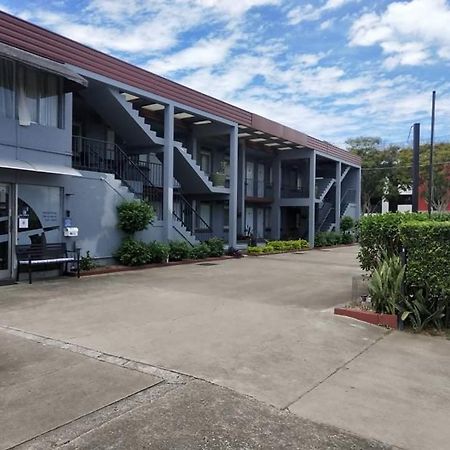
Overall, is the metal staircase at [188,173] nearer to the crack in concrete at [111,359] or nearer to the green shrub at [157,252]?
the green shrub at [157,252]

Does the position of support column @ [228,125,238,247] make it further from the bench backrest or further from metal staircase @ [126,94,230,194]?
the bench backrest

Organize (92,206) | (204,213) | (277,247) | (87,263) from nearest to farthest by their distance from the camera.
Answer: (87,263), (92,206), (277,247), (204,213)

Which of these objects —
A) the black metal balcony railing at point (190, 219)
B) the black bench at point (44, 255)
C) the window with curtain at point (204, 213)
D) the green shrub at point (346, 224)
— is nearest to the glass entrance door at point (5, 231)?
the black bench at point (44, 255)

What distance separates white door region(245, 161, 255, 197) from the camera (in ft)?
82.2

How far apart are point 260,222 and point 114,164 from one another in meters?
13.0

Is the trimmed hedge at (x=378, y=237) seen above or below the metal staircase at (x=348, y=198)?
below

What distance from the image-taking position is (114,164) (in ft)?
51.1

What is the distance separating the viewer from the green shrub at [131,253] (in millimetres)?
13422

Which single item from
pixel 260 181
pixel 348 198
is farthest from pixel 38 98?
pixel 348 198

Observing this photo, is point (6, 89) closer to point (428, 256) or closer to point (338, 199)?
point (428, 256)

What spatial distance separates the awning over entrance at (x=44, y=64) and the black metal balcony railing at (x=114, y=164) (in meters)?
2.44

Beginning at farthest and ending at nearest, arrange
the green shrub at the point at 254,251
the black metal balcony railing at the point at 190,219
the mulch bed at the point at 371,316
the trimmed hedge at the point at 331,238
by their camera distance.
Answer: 1. the trimmed hedge at the point at 331,238
2. the green shrub at the point at 254,251
3. the black metal balcony railing at the point at 190,219
4. the mulch bed at the point at 371,316

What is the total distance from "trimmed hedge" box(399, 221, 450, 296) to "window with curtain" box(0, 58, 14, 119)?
28.4 ft

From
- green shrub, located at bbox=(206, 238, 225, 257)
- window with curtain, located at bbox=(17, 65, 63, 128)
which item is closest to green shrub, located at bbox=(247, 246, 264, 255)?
green shrub, located at bbox=(206, 238, 225, 257)
